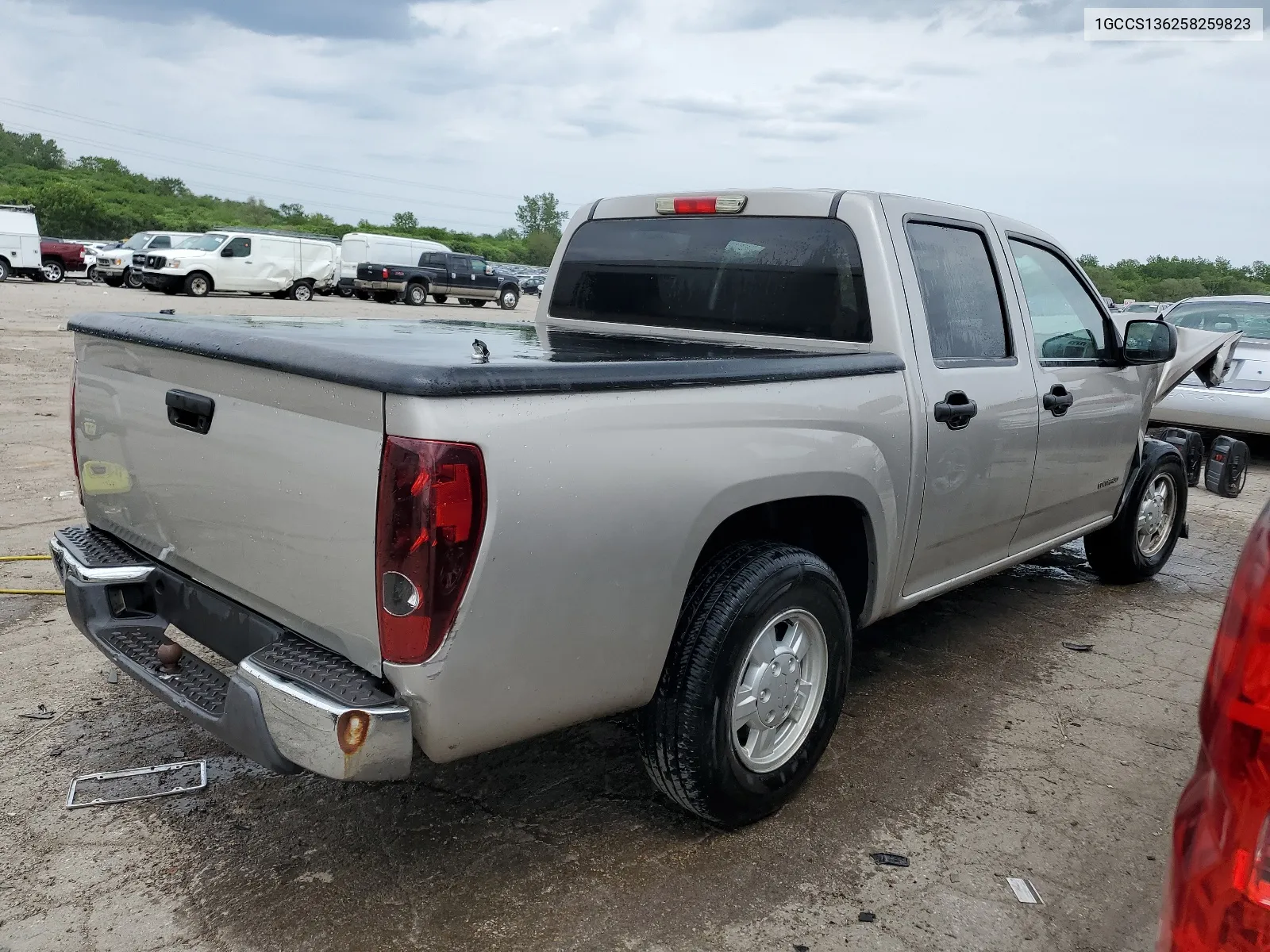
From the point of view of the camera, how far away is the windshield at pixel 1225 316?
34.5 ft

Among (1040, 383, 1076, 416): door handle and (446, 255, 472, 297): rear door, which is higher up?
(446, 255, 472, 297): rear door

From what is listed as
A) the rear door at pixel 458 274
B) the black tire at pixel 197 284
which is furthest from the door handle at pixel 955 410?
the rear door at pixel 458 274

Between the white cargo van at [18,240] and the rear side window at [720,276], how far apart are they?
30.2 meters

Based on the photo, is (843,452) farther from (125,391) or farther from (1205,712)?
(125,391)

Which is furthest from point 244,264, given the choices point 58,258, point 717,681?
point 717,681

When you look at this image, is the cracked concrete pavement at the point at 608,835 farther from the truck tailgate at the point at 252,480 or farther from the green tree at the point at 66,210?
the green tree at the point at 66,210

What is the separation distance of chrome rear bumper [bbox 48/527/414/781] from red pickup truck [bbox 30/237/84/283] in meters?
Result: 33.5

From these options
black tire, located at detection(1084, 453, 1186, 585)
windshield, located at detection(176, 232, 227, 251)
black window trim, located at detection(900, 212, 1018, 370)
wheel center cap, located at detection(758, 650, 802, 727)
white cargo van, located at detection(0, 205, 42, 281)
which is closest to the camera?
wheel center cap, located at detection(758, 650, 802, 727)

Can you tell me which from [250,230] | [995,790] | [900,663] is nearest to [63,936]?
[995,790]

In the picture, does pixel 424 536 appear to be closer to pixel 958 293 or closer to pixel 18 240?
pixel 958 293

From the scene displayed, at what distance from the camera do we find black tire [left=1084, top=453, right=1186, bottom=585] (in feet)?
18.0

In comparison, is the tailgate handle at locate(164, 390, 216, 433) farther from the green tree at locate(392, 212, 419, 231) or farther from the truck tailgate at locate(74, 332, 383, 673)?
the green tree at locate(392, 212, 419, 231)

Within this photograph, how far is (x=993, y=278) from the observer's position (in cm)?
414

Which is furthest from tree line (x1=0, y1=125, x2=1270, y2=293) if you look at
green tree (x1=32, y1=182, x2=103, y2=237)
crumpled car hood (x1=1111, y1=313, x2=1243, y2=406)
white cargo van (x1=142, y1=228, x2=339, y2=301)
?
crumpled car hood (x1=1111, y1=313, x2=1243, y2=406)
